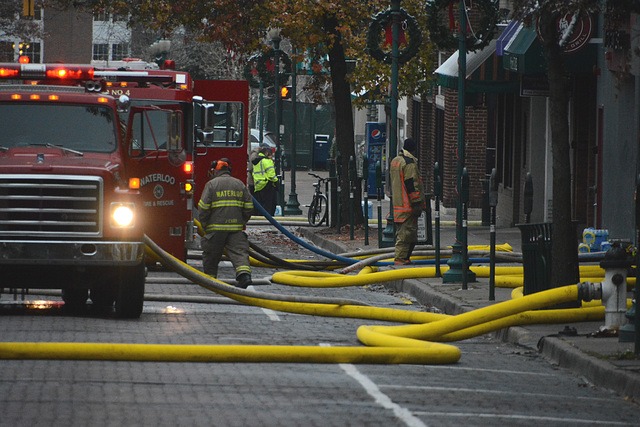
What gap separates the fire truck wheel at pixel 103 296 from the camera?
40.7ft

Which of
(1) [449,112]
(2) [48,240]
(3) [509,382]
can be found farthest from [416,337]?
(1) [449,112]

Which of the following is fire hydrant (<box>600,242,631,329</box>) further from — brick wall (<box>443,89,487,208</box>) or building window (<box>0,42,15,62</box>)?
building window (<box>0,42,15,62</box>)

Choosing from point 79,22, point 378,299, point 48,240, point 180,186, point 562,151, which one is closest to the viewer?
point 48,240

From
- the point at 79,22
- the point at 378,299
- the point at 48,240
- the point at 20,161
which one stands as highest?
the point at 79,22

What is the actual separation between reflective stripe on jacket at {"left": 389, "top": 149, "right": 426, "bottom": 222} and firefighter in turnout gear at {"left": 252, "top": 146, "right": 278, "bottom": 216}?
30.6 ft

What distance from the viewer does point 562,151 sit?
12.3 metres

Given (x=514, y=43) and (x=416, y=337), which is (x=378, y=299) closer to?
(x=416, y=337)

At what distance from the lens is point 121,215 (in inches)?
461

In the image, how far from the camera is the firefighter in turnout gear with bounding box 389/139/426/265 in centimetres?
1731

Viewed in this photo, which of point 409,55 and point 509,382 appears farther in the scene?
point 409,55

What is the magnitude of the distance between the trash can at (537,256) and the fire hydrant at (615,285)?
1491 mm

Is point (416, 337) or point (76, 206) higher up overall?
point (76, 206)

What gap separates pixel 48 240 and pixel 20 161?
2.80 feet

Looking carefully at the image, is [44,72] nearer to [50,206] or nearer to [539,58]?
[50,206]
